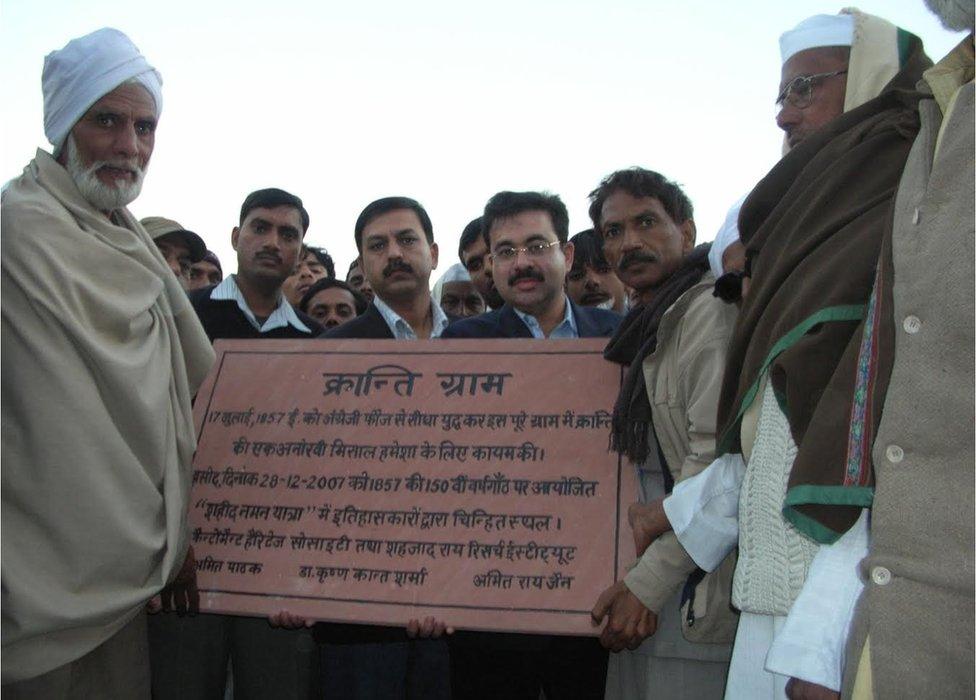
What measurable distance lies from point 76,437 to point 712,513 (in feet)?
5.92

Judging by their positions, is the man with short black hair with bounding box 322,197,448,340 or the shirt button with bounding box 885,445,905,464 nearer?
the shirt button with bounding box 885,445,905,464

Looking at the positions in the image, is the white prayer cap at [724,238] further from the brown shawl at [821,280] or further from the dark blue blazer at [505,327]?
the dark blue blazer at [505,327]

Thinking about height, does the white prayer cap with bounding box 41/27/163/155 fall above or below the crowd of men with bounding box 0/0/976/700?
Answer: above

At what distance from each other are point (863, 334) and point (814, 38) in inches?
49.9

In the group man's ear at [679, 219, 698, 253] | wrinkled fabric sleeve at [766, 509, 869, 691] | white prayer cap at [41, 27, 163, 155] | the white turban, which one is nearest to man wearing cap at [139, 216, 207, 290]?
the white turban

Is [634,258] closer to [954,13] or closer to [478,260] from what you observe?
[954,13]

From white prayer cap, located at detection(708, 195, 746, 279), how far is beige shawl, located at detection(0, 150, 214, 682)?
5.86 feet

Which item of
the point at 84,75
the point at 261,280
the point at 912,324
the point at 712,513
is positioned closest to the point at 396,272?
the point at 261,280

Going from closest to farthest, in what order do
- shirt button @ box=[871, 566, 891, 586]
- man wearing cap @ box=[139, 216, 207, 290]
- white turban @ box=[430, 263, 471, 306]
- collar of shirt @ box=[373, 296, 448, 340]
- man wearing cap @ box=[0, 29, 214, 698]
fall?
1. shirt button @ box=[871, 566, 891, 586]
2. man wearing cap @ box=[0, 29, 214, 698]
3. collar of shirt @ box=[373, 296, 448, 340]
4. man wearing cap @ box=[139, 216, 207, 290]
5. white turban @ box=[430, 263, 471, 306]

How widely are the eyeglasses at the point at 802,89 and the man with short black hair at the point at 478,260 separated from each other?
266 cm

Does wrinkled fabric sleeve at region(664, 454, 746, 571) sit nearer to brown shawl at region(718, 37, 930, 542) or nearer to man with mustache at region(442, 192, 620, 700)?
brown shawl at region(718, 37, 930, 542)

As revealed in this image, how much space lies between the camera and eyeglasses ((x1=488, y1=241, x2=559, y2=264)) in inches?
152

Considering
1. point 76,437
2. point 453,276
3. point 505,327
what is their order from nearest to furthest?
point 76,437
point 505,327
point 453,276

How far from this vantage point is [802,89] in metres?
2.42
